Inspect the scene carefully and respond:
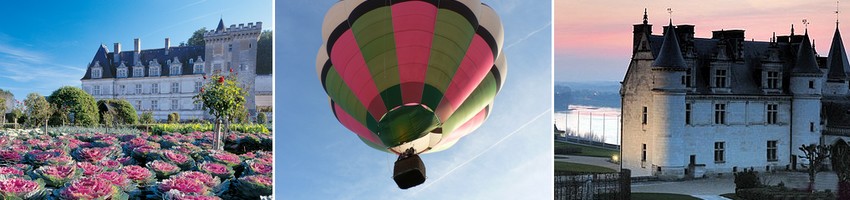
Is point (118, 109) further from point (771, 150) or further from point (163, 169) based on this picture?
point (771, 150)

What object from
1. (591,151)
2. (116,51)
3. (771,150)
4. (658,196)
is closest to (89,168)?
(116,51)

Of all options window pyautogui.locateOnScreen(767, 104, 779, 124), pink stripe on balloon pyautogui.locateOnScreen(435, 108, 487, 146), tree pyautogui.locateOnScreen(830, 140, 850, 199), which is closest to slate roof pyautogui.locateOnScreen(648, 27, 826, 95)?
window pyautogui.locateOnScreen(767, 104, 779, 124)

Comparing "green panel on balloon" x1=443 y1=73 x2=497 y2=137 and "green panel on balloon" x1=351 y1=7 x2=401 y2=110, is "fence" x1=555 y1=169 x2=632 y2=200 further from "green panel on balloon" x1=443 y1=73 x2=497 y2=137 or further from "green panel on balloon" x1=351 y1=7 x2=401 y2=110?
"green panel on balloon" x1=351 y1=7 x2=401 y2=110

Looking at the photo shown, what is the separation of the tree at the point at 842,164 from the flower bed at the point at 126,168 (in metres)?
4.28

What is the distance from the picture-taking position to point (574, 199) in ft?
17.5

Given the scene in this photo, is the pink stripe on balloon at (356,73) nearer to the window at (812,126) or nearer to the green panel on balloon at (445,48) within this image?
the green panel on balloon at (445,48)

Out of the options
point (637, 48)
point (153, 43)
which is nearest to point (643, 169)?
point (637, 48)

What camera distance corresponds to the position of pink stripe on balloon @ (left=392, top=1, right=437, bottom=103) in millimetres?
3629

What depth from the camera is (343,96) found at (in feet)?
13.3

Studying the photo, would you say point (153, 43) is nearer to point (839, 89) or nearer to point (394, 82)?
point (394, 82)

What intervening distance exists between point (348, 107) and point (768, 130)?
365cm

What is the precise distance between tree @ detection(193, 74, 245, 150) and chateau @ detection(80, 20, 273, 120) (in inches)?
3.1

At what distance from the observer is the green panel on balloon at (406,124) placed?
348cm

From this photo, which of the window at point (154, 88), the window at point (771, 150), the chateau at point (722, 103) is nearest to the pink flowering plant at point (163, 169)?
the window at point (154, 88)
